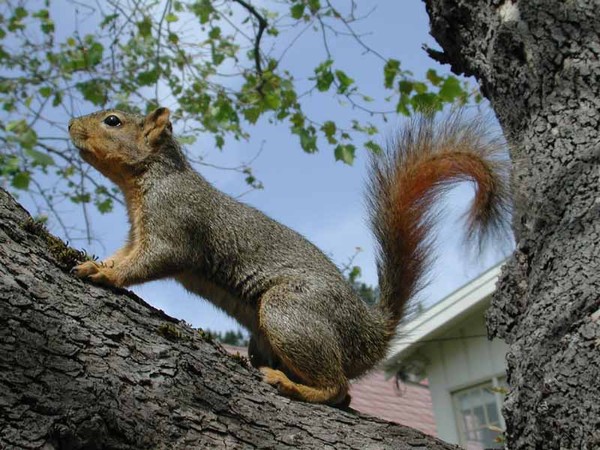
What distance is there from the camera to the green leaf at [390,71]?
5613mm

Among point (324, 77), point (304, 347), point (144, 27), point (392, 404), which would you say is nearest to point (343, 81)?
point (324, 77)

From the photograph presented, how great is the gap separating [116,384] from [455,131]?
1555 mm

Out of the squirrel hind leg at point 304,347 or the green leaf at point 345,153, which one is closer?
the squirrel hind leg at point 304,347

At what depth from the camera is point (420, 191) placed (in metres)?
2.86

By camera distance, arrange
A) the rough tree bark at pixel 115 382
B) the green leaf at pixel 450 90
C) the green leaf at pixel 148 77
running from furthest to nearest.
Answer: the green leaf at pixel 148 77
the green leaf at pixel 450 90
the rough tree bark at pixel 115 382

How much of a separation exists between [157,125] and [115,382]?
1868mm

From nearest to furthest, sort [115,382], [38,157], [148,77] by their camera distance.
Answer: [115,382], [38,157], [148,77]

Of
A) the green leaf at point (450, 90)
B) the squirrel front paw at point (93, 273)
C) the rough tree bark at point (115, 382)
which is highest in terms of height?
the green leaf at point (450, 90)

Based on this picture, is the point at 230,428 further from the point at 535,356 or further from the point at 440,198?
the point at 440,198

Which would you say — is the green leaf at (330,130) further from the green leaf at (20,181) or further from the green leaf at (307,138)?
the green leaf at (20,181)

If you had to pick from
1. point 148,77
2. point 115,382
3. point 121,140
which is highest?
point 148,77

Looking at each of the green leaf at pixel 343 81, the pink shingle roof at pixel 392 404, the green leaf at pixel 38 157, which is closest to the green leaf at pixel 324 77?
the green leaf at pixel 343 81

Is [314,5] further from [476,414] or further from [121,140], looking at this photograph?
[476,414]

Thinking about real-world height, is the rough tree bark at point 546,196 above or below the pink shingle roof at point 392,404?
below
